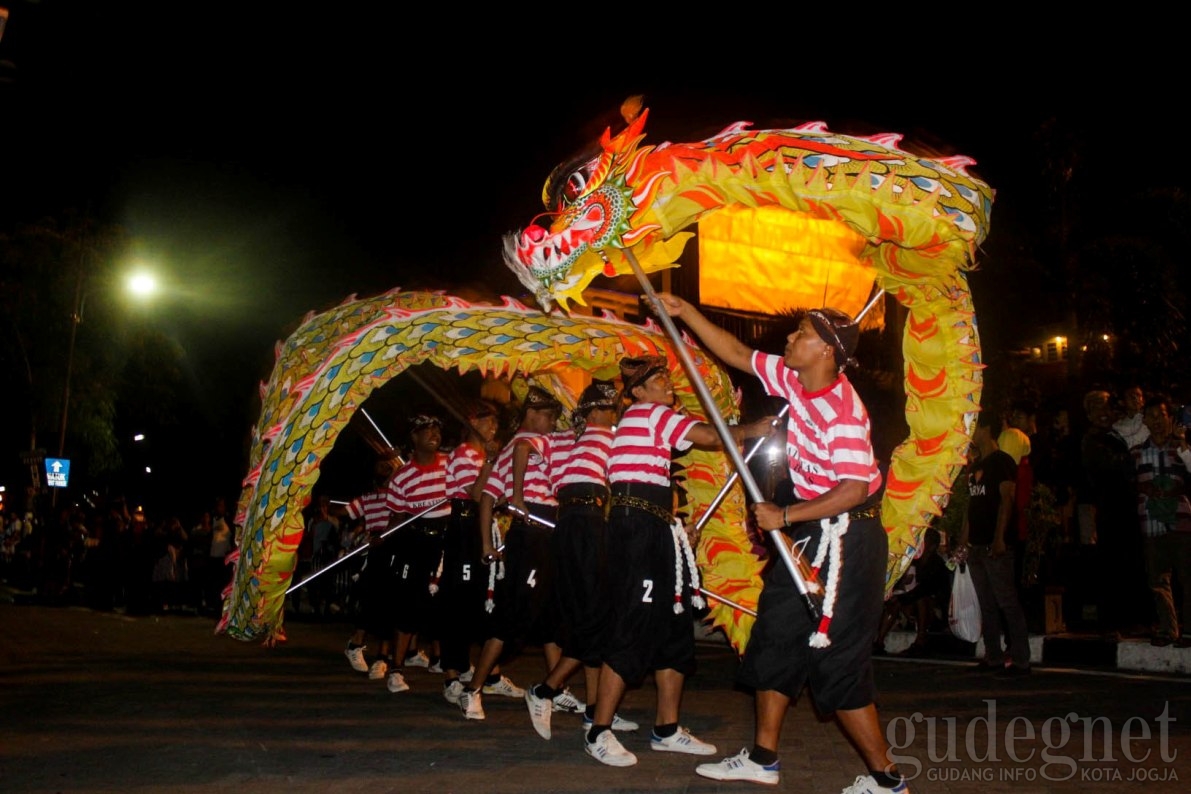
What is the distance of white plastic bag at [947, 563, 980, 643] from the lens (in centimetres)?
1002

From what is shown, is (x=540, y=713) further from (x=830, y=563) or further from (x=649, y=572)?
(x=830, y=563)

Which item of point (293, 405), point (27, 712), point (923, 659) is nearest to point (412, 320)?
point (293, 405)

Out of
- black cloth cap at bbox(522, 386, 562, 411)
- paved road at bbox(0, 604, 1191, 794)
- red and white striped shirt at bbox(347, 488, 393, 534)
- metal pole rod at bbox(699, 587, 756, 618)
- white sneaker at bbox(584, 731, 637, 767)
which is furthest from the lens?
red and white striped shirt at bbox(347, 488, 393, 534)

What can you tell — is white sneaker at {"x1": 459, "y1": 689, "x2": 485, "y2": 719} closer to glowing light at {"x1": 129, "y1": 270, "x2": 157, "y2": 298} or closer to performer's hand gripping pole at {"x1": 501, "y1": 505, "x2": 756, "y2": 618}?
performer's hand gripping pole at {"x1": 501, "y1": 505, "x2": 756, "y2": 618}

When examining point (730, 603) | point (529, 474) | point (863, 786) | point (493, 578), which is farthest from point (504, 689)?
point (863, 786)

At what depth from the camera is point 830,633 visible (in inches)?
196

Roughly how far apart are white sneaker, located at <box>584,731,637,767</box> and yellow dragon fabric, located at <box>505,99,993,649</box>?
5.30 ft

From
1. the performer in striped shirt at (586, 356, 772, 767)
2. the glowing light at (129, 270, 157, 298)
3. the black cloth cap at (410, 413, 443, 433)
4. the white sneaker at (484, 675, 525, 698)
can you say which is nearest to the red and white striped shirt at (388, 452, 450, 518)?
the black cloth cap at (410, 413, 443, 433)

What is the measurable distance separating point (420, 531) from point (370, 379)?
169 cm

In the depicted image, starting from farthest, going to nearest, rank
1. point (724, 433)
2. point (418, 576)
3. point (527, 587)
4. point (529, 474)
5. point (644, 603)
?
point (418, 576) < point (529, 474) < point (527, 587) < point (644, 603) < point (724, 433)

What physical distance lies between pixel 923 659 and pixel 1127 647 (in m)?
1.91

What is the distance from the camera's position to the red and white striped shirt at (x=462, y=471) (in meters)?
8.77

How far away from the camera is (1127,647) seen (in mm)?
9625

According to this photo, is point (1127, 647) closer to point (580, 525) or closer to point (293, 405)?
point (580, 525)
